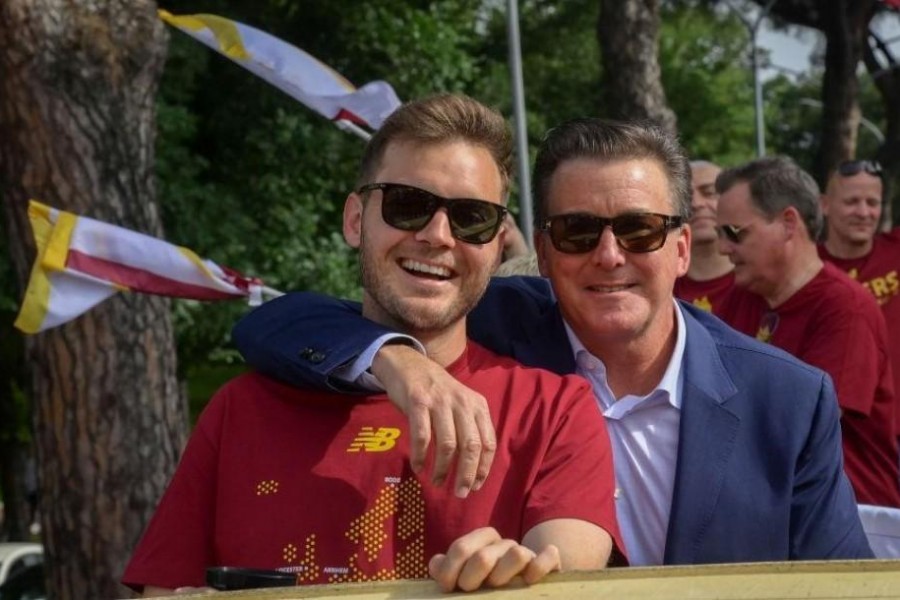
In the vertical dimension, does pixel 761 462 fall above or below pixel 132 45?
below

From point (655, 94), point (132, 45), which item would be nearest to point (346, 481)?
point (132, 45)

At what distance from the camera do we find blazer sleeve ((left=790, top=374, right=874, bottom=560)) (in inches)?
121

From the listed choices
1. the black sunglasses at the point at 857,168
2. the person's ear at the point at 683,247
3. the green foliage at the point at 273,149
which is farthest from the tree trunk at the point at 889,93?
the person's ear at the point at 683,247

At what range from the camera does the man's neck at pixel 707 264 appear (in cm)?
689

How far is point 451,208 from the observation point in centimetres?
292

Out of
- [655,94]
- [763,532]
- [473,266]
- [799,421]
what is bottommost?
[763,532]

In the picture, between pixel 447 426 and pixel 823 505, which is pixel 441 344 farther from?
pixel 823 505

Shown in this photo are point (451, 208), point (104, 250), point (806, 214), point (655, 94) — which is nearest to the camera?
point (451, 208)

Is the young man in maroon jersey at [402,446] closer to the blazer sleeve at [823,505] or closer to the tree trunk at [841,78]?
the blazer sleeve at [823,505]

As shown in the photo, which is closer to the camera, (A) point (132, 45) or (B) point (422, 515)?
(B) point (422, 515)

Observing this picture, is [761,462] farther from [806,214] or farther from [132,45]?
[132,45]

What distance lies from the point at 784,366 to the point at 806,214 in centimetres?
248

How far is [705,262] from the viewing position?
6945mm

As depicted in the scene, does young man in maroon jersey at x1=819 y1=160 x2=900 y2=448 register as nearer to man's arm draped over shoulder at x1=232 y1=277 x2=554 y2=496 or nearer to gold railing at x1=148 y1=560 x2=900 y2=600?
man's arm draped over shoulder at x1=232 y1=277 x2=554 y2=496
